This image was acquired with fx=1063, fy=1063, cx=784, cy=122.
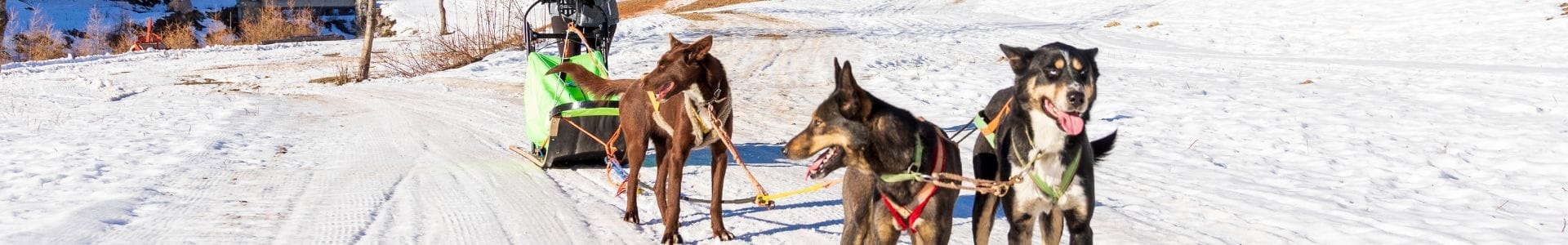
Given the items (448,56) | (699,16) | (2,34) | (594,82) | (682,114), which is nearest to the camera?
(682,114)

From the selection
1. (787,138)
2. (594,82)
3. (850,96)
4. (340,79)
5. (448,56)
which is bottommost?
(787,138)

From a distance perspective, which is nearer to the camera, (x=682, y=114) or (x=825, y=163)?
Result: (x=825, y=163)

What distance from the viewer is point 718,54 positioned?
59.6 feet

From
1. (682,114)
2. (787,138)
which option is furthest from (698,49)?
(787,138)

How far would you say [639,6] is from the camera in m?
43.1

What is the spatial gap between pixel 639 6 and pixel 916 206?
133 ft

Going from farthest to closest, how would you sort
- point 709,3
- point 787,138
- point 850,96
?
point 709,3 → point 787,138 → point 850,96

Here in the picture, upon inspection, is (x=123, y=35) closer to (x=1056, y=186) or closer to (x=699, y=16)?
(x=699, y=16)

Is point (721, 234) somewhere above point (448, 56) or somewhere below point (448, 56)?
below

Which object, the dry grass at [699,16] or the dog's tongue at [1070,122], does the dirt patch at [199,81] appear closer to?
the dry grass at [699,16]

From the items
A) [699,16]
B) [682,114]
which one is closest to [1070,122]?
[682,114]

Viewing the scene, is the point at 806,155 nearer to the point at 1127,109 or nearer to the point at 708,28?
the point at 1127,109

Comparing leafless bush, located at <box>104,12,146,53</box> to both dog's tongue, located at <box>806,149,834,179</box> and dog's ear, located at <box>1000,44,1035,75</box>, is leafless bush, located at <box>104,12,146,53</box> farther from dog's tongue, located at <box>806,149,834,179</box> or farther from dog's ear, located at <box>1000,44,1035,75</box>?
dog's ear, located at <box>1000,44,1035,75</box>

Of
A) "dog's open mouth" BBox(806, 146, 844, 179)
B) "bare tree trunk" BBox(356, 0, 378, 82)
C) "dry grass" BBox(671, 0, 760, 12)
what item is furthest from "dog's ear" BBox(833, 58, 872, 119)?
"dry grass" BBox(671, 0, 760, 12)
